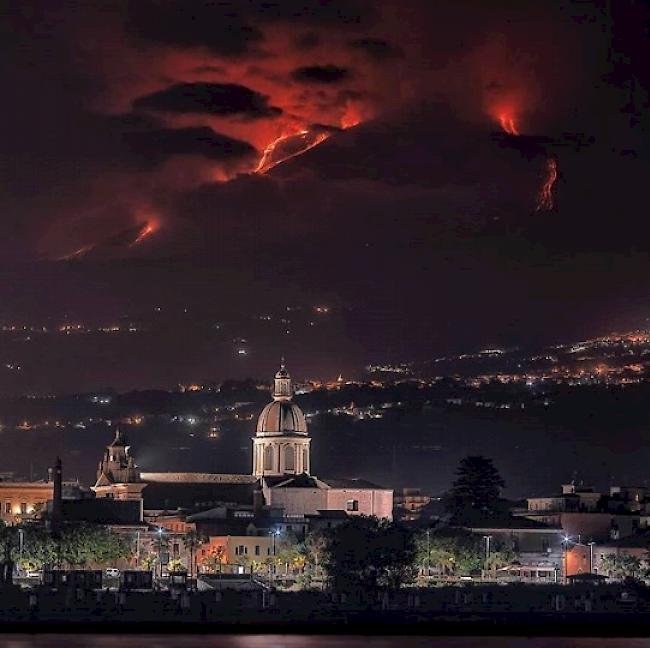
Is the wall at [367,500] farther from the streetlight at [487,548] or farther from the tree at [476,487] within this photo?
the streetlight at [487,548]

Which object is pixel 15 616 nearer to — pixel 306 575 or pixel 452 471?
pixel 306 575

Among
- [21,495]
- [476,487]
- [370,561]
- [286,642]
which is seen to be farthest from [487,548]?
[286,642]

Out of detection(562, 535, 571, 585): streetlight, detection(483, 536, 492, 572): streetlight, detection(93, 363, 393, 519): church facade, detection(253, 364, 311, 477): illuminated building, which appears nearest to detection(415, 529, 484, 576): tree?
detection(483, 536, 492, 572): streetlight

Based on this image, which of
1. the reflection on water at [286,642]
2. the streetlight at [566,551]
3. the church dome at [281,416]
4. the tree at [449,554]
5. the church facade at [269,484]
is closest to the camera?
the reflection on water at [286,642]

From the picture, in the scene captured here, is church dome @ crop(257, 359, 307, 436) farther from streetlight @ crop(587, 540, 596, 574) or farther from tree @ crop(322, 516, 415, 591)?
tree @ crop(322, 516, 415, 591)

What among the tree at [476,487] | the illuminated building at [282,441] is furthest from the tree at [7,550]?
the tree at [476,487]

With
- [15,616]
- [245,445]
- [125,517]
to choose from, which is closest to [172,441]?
[245,445]

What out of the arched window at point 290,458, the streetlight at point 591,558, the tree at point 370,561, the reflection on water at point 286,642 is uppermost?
the arched window at point 290,458

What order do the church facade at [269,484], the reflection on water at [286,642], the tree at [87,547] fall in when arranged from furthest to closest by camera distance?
the church facade at [269,484] → the tree at [87,547] → the reflection on water at [286,642]
